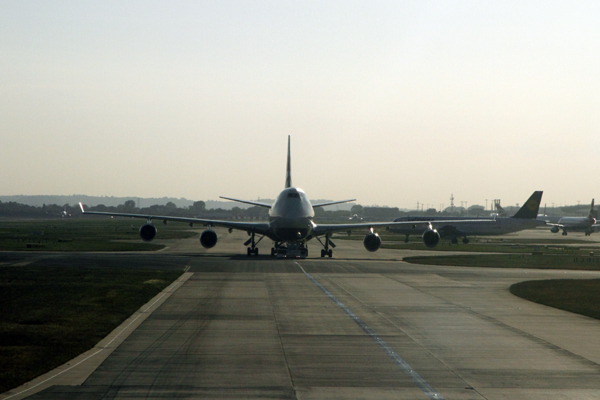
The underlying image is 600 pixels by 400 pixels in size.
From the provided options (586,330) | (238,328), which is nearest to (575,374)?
(586,330)

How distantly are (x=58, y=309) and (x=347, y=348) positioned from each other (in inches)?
443

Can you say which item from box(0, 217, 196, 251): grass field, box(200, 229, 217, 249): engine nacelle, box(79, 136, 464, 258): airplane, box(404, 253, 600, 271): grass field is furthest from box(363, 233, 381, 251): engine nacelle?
box(0, 217, 196, 251): grass field

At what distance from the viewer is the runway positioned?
40.2 ft

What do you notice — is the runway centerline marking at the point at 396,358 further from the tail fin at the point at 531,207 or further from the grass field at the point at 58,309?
the tail fin at the point at 531,207

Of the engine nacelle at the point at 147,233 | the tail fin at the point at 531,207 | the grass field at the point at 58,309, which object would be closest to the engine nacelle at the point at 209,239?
the engine nacelle at the point at 147,233

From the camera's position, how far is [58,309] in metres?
21.9

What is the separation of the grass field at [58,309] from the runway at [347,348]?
121cm

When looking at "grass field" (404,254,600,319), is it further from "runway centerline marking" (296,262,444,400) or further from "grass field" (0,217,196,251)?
"grass field" (0,217,196,251)

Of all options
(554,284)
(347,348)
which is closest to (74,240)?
(554,284)

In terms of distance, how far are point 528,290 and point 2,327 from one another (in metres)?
23.4

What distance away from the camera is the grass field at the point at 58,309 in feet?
48.0

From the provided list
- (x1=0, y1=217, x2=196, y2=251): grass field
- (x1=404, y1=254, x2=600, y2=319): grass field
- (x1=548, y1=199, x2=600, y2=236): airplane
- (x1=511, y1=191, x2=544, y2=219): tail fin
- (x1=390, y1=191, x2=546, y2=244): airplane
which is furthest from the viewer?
(x1=548, y1=199, x2=600, y2=236): airplane

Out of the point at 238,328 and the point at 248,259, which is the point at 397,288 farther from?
the point at 248,259

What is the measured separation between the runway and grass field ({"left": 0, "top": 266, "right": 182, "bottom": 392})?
3.96ft
